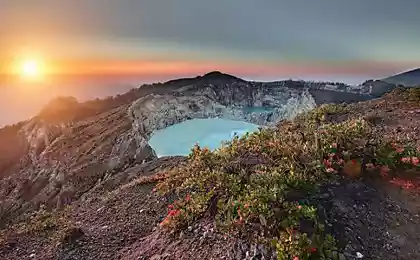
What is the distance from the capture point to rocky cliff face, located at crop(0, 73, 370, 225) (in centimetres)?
2221

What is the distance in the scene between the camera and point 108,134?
28.3 meters

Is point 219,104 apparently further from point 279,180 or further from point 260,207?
point 260,207

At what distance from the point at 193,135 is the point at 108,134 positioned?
11.9 m

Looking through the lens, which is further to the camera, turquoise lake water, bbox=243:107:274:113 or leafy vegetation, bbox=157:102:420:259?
turquoise lake water, bbox=243:107:274:113

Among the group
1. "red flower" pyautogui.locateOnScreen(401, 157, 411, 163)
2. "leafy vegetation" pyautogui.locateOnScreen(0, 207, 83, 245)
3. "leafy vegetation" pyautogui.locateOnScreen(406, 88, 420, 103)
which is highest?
"leafy vegetation" pyautogui.locateOnScreen(406, 88, 420, 103)

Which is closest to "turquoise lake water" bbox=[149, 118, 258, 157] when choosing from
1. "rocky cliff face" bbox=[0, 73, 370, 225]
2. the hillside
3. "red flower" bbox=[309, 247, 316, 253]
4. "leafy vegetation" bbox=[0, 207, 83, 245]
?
"rocky cliff face" bbox=[0, 73, 370, 225]

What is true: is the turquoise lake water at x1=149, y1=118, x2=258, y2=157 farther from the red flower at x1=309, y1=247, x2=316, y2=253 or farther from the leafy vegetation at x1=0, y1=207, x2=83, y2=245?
the red flower at x1=309, y1=247, x2=316, y2=253

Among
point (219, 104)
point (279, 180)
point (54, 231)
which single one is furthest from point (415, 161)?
point (219, 104)

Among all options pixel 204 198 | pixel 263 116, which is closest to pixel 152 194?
pixel 204 198

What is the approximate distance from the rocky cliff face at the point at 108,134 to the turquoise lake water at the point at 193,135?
37.4 inches

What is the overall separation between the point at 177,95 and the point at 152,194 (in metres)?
23.1

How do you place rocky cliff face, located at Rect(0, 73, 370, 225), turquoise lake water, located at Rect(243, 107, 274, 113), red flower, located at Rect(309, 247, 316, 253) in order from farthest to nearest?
1. turquoise lake water, located at Rect(243, 107, 274, 113)
2. rocky cliff face, located at Rect(0, 73, 370, 225)
3. red flower, located at Rect(309, 247, 316, 253)

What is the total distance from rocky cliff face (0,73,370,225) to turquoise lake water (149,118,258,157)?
950mm

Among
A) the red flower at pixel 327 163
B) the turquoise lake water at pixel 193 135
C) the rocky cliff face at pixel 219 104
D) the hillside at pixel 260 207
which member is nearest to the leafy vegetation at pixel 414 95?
the hillside at pixel 260 207
